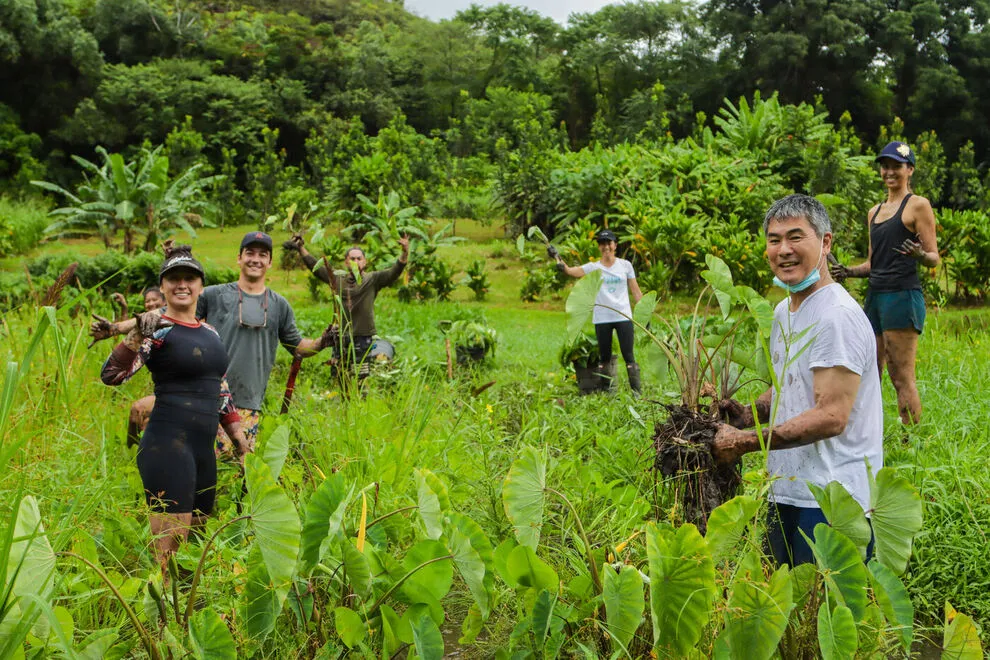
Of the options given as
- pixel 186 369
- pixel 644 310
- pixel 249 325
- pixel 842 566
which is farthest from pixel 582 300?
pixel 249 325

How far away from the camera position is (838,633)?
1254 mm

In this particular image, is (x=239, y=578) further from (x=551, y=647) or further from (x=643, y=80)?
(x=643, y=80)

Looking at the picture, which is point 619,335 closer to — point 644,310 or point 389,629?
point 644,310

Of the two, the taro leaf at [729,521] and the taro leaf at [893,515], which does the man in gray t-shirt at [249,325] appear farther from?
the taro leaf at [893,515]

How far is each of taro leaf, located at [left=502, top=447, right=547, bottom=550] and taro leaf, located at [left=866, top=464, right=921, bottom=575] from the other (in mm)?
585

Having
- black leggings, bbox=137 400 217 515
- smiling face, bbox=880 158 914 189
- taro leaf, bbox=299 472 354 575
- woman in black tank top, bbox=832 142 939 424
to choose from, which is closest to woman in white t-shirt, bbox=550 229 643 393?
woman in black tank top, bbox=832 142 939 424

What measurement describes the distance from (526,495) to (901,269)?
2.95 m

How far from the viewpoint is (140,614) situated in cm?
178

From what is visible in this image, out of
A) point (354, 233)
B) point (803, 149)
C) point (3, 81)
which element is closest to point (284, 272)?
point (354, 233)

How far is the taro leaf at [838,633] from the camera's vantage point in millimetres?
1233

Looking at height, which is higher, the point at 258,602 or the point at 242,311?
the point at 242,311

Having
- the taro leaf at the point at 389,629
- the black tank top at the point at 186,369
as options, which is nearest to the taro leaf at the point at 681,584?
the taro leaf at the point at 389,629

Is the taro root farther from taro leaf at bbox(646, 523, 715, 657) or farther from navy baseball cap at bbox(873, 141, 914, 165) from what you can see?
navy baseball cap at bbox(873, 141, 914, 165)

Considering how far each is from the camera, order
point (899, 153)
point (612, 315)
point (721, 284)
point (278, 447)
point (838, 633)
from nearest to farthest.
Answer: point (838, 633), point (278, 447), point (721, 284), point (899, 153), point (612, 315)
